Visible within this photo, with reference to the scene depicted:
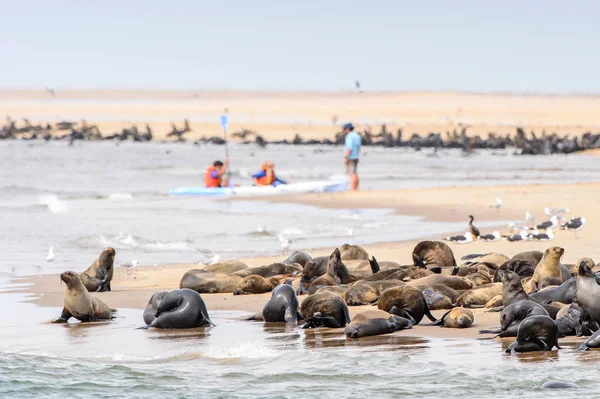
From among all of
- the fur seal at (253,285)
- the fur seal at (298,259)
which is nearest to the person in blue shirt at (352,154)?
the fur seal at (298,259)

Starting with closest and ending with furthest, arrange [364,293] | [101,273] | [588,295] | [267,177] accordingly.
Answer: [588,295]
[364,293]
[101,273]
[267,177]

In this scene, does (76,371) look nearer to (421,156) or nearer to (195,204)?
(195,204)

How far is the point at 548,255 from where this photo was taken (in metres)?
10.4

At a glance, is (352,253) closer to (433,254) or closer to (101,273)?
(433,254)

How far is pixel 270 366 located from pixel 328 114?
10511cm

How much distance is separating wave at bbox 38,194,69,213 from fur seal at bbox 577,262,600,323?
17420 millimetres

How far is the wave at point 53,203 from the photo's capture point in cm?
2461

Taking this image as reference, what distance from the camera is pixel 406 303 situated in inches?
372

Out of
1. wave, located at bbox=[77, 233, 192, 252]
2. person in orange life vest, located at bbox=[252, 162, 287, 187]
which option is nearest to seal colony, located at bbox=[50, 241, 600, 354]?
wave, located at bbox=[77, 233, 192, 252]

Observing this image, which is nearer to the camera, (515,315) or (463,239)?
(515,315)

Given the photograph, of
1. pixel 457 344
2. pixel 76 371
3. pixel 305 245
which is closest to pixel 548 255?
pixel 457 344

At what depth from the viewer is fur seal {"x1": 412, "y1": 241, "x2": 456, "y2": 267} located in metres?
12.4

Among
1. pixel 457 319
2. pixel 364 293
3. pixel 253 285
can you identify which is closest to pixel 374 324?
pixel 457 319

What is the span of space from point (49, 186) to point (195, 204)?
10223 mm
